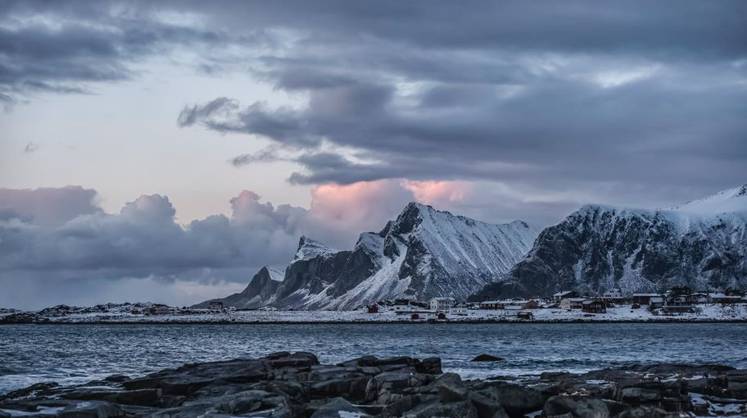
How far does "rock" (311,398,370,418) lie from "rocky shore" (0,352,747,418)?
5 centimetres

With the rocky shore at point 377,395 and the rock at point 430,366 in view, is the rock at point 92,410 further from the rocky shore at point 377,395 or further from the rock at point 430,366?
the rock at point 430,366

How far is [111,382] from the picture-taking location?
189 ft

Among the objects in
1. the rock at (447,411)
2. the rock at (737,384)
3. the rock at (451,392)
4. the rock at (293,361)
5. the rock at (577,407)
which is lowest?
the rock at (737,384)

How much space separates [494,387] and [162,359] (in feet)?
211

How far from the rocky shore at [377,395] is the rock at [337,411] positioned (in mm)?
53

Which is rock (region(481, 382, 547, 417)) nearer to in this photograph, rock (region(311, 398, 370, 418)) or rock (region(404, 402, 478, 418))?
rock (region(404, 402, 478, 418))

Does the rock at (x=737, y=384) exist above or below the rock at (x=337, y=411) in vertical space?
below

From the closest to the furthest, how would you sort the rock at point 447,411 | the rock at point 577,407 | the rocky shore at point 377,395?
the rock at point 447,411 → the rock at point 577,407 → the rocky shore at point 377,395

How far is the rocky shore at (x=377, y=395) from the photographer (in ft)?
129

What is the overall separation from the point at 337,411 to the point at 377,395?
8840 millimetres

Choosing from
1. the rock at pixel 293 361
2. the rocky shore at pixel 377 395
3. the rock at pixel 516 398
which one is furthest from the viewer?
the rock at pixel 293 361

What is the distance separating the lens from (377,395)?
158 ft

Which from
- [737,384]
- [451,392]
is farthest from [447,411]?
[737,384]

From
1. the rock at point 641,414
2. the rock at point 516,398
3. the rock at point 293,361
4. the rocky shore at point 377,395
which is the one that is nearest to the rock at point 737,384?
the rocky shore at point 377,395
